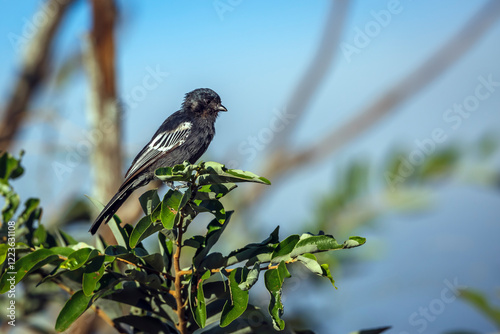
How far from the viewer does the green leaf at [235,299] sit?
129 centimetres

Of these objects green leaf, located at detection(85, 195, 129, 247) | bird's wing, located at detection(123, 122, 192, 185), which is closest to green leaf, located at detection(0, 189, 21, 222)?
bird's wing, located at detection(123, 122, 192, 185)

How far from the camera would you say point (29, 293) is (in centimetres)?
248

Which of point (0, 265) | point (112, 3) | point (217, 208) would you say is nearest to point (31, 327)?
point (0, 265)

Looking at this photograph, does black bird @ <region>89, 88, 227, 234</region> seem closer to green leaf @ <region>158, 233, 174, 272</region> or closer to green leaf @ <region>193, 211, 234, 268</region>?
green leaf @ <region>158, 233, 174, 272</region>

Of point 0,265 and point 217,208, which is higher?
point 217,208

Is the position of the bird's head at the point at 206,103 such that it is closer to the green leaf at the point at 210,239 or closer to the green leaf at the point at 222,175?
the green leaf at the point at 210,239

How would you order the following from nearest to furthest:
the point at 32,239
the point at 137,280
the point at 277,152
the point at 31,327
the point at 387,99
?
1. the point at 137,280
2. the point at 32,239
3. the point at 31,327
4. the point at 277,152
5. the point at 387,99

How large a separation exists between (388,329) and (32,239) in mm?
1355

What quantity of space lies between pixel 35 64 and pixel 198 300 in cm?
566

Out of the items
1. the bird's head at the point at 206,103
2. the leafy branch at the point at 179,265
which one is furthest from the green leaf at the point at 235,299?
the bird's head at the point at 206,103

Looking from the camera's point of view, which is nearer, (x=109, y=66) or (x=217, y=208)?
(x=217, y=208)

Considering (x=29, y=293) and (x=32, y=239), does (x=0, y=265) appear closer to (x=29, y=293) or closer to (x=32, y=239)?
(x=32, y=239)

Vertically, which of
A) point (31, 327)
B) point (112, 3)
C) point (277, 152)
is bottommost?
point (31, 327)

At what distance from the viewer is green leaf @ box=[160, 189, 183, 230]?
1.33 metres
